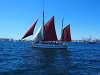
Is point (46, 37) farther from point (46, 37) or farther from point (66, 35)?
point (66, 35)

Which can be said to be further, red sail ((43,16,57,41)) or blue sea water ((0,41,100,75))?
red sail ((43,16,57,41))

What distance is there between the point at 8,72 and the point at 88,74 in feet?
33.4

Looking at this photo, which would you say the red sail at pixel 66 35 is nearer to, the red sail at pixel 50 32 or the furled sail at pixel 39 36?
the red sail at pixel 50 32

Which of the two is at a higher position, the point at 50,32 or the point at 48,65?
the point at 50,32

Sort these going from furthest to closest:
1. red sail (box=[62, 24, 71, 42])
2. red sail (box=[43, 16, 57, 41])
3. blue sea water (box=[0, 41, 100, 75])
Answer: red sail (box=[62, 24, 71, 42]) < red sail (box=[43, 16, 57, 41]) < blue sea water (box=[0, 41, 100, 75])

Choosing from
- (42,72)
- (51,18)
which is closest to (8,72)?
(42,72)

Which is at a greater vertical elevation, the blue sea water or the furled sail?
the furled sail

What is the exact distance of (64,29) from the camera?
87.3 meters

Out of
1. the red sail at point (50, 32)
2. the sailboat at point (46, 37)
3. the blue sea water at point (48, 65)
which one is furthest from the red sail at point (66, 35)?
the blue sea water at point (48, 65)

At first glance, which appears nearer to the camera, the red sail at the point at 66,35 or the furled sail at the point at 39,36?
the furled sail at the point at 39,36

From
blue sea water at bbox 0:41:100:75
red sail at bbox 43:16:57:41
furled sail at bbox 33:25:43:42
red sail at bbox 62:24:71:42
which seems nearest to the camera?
blue sea water at bbox 0:41:100:75

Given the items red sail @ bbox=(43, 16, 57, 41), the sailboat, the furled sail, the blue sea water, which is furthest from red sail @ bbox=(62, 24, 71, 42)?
the blue sea water

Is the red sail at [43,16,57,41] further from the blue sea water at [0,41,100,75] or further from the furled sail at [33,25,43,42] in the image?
the blue sea water at [0,41,100,75]

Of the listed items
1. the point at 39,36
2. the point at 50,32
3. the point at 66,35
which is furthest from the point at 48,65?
the point at 66,35
